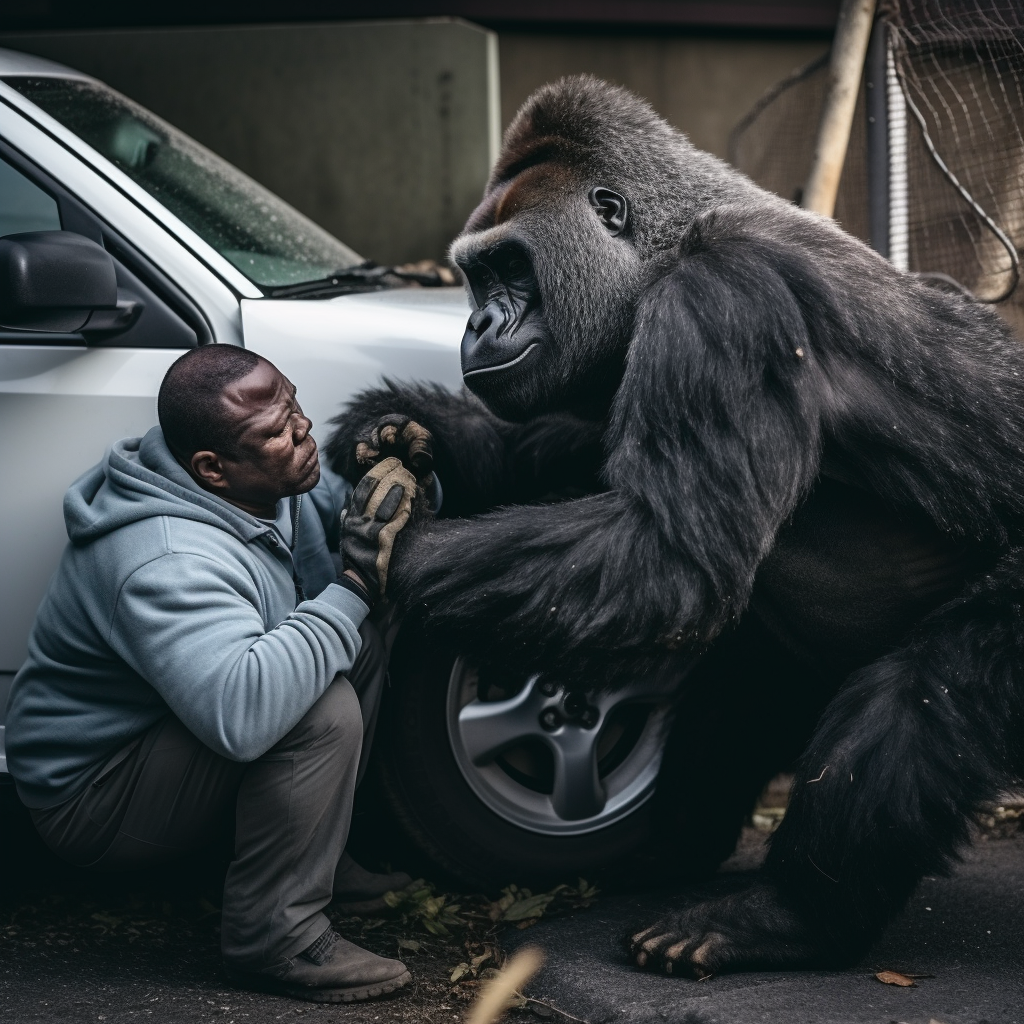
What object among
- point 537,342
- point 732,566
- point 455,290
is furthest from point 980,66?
point 732,566

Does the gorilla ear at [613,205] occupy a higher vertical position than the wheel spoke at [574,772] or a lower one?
higher

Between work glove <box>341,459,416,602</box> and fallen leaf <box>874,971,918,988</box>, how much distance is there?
1.27 m

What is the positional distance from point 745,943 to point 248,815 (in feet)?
3.38

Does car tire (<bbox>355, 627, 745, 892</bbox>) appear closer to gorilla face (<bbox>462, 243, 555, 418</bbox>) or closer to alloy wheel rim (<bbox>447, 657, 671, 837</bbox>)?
alloy wheel rim (<bbox>447, 657, 671, 837</bbox>)

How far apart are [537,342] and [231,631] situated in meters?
0.95

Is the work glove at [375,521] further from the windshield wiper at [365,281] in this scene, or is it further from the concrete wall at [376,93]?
the concrete wall at [376,93]

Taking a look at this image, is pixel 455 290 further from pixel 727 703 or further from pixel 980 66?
pixel 980 66

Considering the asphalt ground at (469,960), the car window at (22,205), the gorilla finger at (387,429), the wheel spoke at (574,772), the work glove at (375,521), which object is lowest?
the asphalt ground at (469,960)

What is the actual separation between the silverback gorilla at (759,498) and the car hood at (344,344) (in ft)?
0.19

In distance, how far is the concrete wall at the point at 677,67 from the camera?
285 inches

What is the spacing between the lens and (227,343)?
279 cm

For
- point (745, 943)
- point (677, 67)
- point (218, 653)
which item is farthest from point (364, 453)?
point (677, 67)

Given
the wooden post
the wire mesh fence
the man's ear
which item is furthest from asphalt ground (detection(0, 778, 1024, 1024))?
the wooden post

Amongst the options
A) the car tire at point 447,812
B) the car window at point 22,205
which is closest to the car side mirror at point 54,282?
the car window at point 22,205
